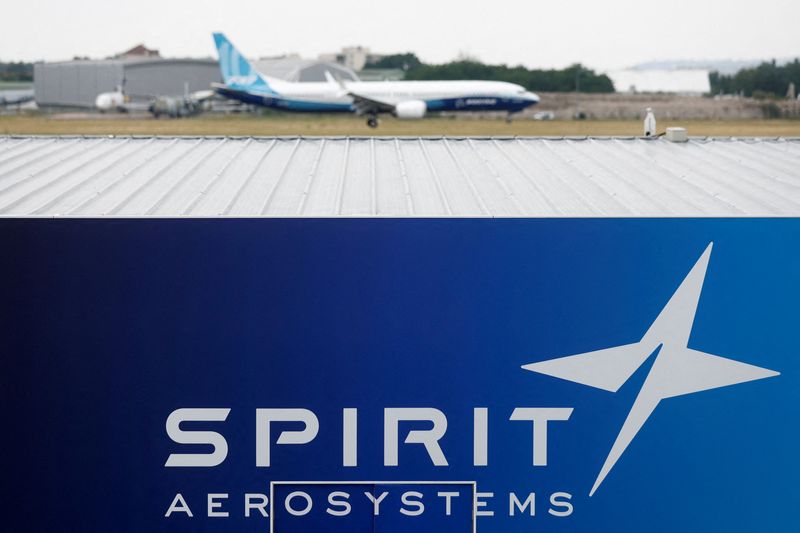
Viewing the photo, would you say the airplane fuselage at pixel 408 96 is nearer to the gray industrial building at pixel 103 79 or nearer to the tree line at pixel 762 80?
the tree line at pixel 762 80

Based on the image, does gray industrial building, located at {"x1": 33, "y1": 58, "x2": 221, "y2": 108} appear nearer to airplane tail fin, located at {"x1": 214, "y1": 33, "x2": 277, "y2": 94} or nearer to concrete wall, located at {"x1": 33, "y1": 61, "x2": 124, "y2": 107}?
concrete wall, located at {"x1": 33, "y1": 61, "x2": 124, "y2": 107}

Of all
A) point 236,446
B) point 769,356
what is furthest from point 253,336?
point 769,356

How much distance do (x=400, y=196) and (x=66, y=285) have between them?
10.0 ft

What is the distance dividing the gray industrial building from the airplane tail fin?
61.5ft

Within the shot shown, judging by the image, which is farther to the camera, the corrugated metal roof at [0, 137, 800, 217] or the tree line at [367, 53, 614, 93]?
the tree line at [367, 53, 614, 93]

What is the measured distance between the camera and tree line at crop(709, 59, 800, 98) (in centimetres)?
5872

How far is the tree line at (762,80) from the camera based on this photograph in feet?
193

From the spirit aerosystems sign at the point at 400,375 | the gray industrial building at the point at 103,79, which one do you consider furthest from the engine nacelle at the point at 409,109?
the spirit aerosystems sign at the point at 400,375

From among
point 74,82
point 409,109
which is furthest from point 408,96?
point 74,82

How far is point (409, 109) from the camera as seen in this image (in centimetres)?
6178

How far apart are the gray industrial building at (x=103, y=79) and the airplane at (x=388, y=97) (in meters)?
24.8

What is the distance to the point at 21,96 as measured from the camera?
92.9m

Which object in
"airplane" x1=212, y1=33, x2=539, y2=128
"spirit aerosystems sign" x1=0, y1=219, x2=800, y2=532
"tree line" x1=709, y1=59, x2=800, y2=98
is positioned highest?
"tree line" x1=709, y1=59, x2=800, y2=98

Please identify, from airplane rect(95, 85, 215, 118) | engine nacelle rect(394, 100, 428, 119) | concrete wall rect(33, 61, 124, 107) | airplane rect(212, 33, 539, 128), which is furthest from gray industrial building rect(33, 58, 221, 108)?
engine nacelle rect(394, 100, 428, 119)
